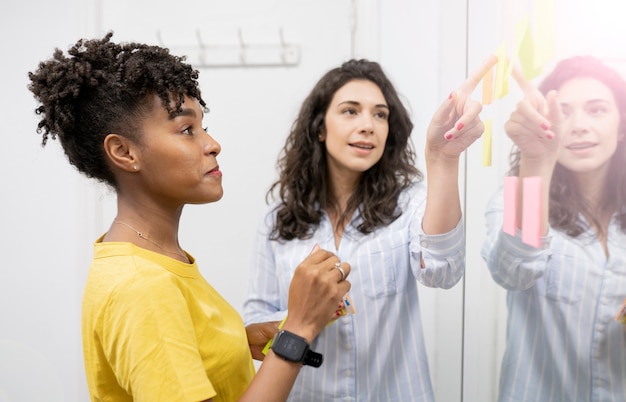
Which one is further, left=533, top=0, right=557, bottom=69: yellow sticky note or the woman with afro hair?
the woman with afro hair

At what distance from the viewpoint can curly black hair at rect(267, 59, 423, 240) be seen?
4.59 feet

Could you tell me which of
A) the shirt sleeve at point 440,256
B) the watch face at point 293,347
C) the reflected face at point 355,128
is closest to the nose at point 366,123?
the reflected face at point 355,128

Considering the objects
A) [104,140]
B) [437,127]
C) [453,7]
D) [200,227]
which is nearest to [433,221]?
[437,127]

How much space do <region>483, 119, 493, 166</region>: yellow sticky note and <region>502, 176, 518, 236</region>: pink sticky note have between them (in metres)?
0.08

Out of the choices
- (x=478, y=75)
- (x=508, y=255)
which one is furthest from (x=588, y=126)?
(x=478, y=75)

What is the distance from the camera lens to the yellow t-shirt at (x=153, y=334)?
0.73 m

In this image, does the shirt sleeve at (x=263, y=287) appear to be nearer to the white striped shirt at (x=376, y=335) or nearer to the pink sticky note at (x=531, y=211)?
the white striped shirt at (x=376, y=335)

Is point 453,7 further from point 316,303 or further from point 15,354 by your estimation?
point 15,354

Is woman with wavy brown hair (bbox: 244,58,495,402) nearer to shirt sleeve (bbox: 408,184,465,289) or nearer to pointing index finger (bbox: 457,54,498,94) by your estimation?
shirt sleeve (bbox: 408,184,465,289)

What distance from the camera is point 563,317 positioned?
63 cm

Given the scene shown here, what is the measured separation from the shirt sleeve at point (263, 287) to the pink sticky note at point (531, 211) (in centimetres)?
76

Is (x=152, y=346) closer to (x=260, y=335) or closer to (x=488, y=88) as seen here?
(x=260, y=335)

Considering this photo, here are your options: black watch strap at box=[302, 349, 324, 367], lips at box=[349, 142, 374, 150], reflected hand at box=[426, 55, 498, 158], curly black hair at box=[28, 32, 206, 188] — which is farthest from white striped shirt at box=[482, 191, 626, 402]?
lips at box=[349, 142, 374, 150]

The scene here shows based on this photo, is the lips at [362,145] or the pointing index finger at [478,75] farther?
the lips at [362,145]
